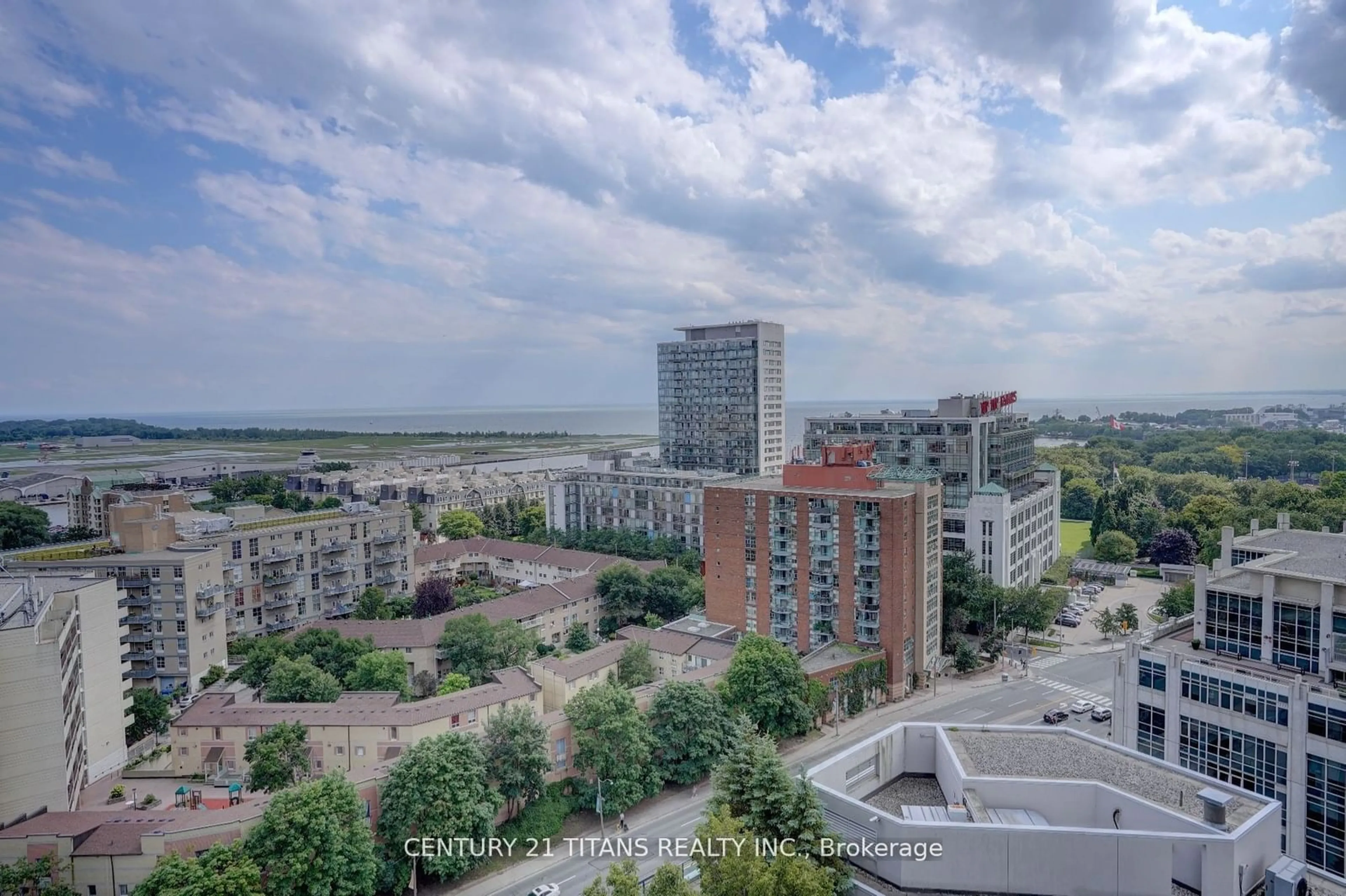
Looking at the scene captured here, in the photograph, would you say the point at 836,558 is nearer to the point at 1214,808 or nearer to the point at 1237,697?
the point at 1237,697

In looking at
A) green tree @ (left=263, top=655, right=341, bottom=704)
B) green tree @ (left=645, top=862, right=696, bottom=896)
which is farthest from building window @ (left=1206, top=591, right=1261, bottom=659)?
green tree @ (left=263, top=655, right=341, bottom=704)

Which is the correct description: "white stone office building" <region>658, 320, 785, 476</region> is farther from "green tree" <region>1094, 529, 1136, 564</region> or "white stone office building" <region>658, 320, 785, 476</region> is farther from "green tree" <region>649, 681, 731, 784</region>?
"green tree" <region>649, 681, 731, 784</region>

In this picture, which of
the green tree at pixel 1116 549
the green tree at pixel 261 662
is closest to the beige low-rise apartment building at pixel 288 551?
the green tree at pixel 261 662

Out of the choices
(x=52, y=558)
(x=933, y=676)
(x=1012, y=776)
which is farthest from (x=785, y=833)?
(x=52, y=558)

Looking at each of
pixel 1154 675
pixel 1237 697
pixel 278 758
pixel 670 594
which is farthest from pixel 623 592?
pixel 1237 697

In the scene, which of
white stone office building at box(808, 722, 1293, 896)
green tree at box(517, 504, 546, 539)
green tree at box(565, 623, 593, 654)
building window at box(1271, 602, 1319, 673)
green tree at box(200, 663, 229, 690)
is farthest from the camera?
green tree at box(517, 504, 546, 539)

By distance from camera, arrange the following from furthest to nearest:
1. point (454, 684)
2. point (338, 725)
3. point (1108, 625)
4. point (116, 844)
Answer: point (1108, 625), point (454, 684), point (338, 725), point (116, 844)
